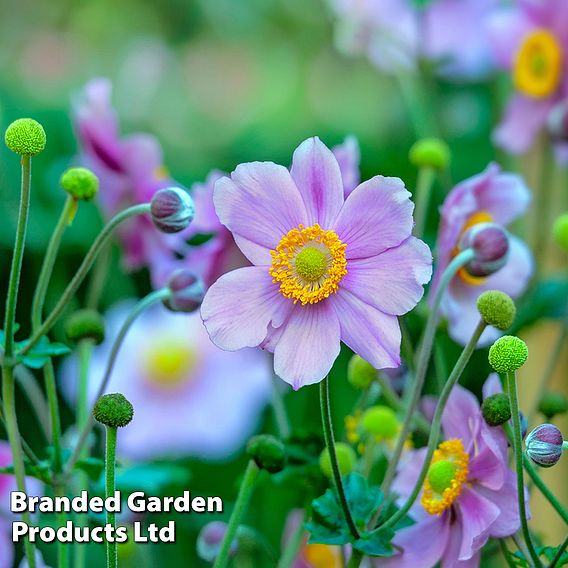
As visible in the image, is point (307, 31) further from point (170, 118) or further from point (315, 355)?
point (315, 355)

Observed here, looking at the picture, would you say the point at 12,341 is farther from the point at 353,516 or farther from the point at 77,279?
the point at 353,516

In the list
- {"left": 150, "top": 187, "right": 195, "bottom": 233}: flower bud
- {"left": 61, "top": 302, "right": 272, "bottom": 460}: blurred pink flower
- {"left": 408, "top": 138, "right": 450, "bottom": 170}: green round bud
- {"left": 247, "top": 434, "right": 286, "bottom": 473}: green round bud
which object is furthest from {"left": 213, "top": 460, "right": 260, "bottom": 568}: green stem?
{"left": 61, "top": 302, "right": 272, "bottom": 460}: blurred pink flower

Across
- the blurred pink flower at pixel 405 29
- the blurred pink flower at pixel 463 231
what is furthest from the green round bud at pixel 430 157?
the blurred pink flower at pixel 405 29

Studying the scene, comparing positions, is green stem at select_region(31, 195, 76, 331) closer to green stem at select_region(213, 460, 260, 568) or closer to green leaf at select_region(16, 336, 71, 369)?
green leaf at select_region(16, 336, 71, 369)

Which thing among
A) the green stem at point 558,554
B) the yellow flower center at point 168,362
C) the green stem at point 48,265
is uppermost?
the yellow flower center at point 168,362

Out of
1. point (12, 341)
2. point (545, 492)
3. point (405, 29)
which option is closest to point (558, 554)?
point (545, 492)

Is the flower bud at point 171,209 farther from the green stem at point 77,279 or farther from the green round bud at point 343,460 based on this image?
the green round bud at point 343,460
